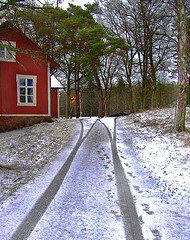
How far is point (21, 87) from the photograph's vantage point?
16.2 m

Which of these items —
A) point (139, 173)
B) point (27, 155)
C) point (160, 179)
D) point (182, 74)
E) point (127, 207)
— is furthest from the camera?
point (182, 74)

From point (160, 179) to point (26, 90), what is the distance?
1282 centimetres

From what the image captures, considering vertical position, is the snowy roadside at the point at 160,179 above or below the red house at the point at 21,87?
below

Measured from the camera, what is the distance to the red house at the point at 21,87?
615 inches

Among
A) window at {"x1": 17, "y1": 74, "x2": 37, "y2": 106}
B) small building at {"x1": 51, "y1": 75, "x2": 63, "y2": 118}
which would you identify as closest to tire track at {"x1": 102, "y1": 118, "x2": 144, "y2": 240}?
window at {"x1": 17, "y1": 74, "x2": 37, "y2": 106}

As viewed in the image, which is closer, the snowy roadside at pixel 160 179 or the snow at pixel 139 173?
the snowy roadside at pixel 160 179

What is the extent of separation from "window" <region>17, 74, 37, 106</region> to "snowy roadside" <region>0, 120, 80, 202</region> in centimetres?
420

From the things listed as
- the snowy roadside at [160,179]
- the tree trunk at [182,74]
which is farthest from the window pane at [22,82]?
the tree trunk at [182,74]

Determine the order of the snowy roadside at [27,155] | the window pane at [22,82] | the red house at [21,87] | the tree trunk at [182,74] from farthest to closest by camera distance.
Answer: the window pane at [22,82] → the red house at [21,87] → the tree trunk at [182,74] → the snowy roadside at [27,155]

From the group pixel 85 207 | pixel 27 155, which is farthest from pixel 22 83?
pixel 85 207

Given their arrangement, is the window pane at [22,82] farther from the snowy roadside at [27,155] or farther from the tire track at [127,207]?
the tire track at [127,207]

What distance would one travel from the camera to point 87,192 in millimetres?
5074

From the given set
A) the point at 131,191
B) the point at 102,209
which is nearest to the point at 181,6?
the point at 131,191

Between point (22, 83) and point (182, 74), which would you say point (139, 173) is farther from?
point (22, 83)
